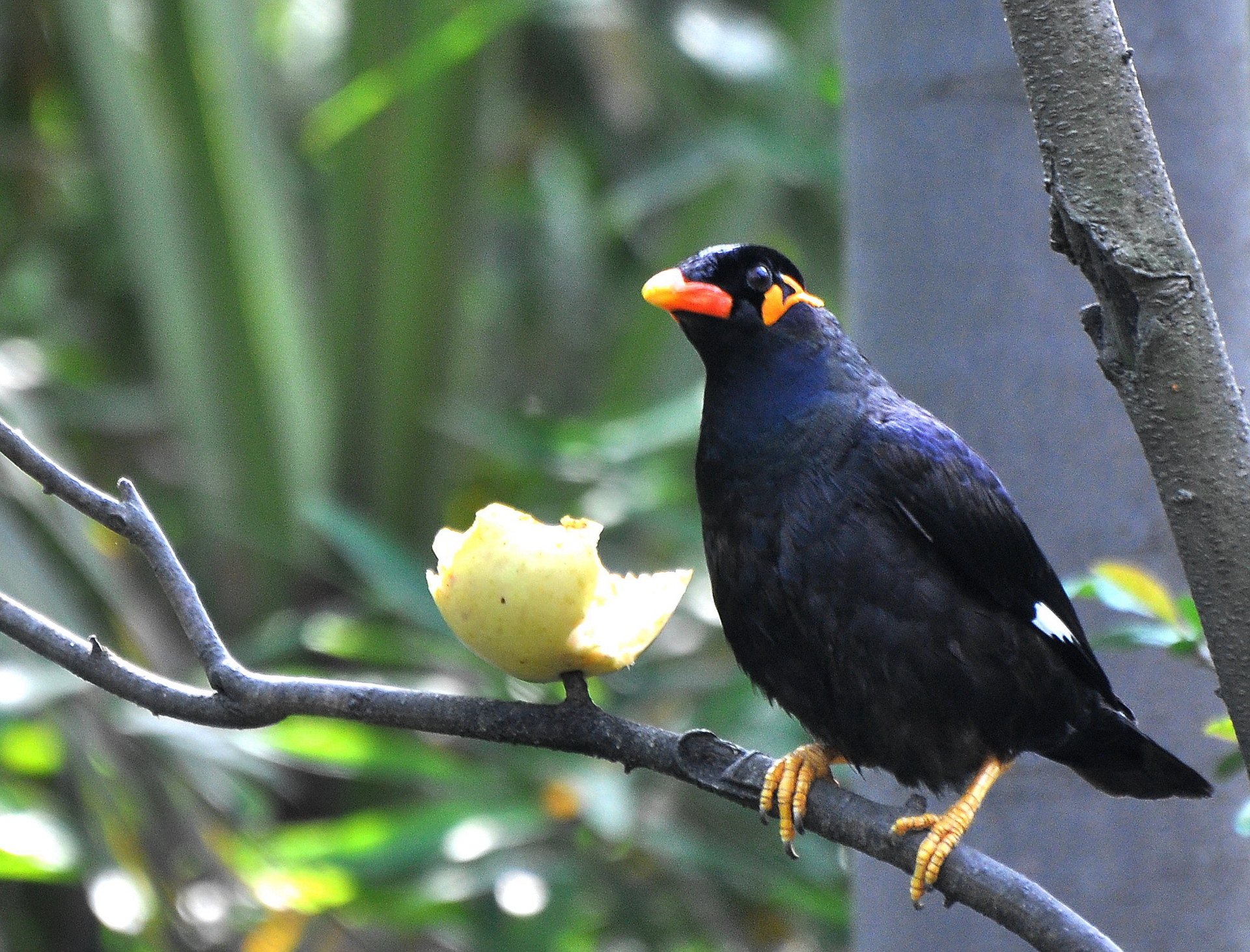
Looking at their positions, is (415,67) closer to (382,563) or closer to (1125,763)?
(382,563)

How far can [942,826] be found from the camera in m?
1.44

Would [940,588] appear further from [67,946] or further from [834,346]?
[67,946]

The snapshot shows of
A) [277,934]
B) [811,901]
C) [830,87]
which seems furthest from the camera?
[830,87]

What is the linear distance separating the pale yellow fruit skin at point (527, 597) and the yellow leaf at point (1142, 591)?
482 millimetres

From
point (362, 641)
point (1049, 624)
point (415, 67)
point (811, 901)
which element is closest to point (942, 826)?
point (1049, 624)

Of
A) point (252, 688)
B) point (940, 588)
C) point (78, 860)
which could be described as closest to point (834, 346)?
point (940, 588)

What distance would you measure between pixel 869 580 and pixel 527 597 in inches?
17.6

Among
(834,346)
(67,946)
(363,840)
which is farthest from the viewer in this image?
(67,946)

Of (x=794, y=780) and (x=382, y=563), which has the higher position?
(x=382, y=563)

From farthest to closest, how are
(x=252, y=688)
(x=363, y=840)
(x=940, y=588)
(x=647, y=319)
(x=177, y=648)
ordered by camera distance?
(x=647, y=319) → (x=177, y=648) → (x=363, y=840) → (x=940, y=588) → (x=252, y=688)

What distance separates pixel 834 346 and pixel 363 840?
157 cm

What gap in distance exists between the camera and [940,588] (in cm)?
158

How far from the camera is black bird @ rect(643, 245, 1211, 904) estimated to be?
1541 millimetres

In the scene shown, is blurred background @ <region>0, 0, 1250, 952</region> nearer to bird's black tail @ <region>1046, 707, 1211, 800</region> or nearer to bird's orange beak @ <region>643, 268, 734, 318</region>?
bird's orange beak @ <region>643, 268, 734, 318</region>
